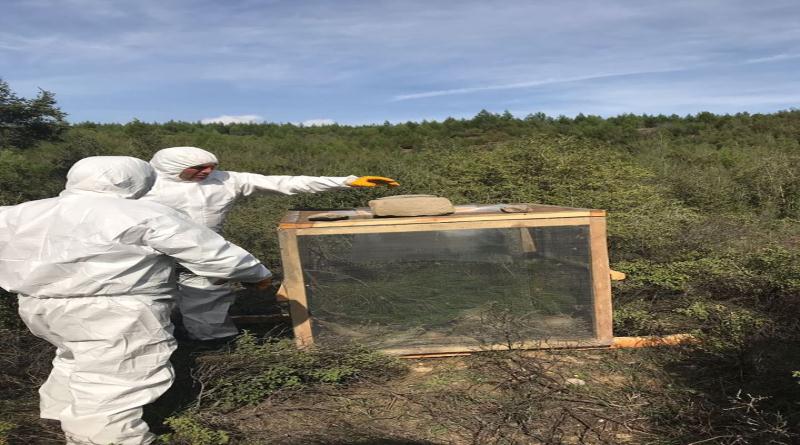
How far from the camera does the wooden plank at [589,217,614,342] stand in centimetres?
341

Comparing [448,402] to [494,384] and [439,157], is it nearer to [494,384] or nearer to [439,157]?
[494,384]

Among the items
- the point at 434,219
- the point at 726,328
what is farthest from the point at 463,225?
the point at 726,328

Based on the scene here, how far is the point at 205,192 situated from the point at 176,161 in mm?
287

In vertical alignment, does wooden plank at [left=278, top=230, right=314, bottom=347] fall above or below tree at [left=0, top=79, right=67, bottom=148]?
below

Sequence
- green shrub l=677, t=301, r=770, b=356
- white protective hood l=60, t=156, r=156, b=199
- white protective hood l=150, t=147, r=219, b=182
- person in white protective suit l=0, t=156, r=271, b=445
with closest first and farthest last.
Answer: person in white protective suit l=0, t=156, r=271, b=445 < white protective hood l=60, t=156, r=156, b=199 < green shrub l=677, t=301, r=770, b=356 < white protective hood l=150, t=147, r=219, b=182

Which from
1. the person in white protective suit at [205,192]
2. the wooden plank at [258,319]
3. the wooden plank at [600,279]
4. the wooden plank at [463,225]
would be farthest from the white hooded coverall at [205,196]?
the wooden plank at [600,279]

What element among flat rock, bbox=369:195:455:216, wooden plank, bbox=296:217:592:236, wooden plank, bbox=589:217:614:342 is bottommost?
wooden plank, bbox=589:217:614:342

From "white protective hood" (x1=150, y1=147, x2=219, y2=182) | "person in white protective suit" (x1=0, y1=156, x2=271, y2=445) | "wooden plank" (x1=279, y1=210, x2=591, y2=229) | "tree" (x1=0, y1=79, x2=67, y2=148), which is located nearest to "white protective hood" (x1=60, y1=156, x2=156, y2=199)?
"person in white protective suit" (x1=0, y1=156, x2=271, y2=445)

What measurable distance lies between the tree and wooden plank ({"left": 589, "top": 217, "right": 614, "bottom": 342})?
7.77 m

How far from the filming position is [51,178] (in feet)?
27.0

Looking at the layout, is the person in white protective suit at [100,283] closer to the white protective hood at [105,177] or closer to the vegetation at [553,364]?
the white protective hood at [105,177]

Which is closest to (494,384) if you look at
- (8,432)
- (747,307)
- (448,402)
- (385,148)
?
(448,402)

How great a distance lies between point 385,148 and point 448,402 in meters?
16.4

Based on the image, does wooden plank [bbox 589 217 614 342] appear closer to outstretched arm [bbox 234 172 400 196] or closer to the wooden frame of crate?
the wooden frame of crate
